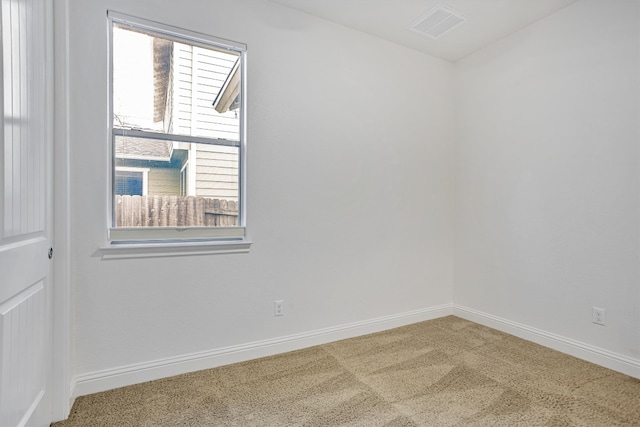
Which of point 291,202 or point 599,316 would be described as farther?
point 291,202

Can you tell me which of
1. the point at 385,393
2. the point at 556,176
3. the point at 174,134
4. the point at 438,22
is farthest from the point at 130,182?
the point at 556,176

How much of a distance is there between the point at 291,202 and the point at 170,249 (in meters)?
0.97

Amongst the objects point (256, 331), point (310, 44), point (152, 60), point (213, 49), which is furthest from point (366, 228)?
point (152, 60)

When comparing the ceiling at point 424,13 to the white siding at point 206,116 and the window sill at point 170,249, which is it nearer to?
the white siding at point 206,116

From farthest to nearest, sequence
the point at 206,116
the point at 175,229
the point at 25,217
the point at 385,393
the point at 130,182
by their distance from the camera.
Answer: the point at 206,116, the point at 175,229, the point at 130,182, the point at 385,393, the point at 25,217

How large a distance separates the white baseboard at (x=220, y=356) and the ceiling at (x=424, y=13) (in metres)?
2.66

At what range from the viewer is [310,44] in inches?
110

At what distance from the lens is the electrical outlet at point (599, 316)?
2.52 meters

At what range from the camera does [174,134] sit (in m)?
A: 2.37

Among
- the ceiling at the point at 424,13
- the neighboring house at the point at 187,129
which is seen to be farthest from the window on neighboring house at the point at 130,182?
the ceiling at the point at 424,13

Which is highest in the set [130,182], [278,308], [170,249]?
[130,182]

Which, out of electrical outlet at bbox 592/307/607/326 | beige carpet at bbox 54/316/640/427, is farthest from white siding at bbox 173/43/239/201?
electrical outlet at bbox 592/307/607/326

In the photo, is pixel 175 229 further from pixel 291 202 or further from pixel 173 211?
pixel 291 202

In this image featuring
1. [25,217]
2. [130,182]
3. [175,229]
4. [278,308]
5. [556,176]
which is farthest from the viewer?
[556,176]
